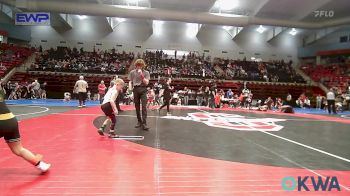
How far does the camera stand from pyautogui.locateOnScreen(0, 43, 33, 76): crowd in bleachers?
23745mm

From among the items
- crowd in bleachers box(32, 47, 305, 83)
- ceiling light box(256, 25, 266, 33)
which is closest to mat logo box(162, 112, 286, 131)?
crowd in bleachers box(32, 47, 305, 83)

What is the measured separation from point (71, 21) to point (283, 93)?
21.8 meters

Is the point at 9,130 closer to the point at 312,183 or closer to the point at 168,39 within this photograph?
the point at 312,183

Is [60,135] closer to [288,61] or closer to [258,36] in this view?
[258,36]

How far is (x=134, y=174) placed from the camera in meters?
3.17

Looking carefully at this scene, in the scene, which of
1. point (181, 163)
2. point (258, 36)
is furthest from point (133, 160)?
point (258, 36)

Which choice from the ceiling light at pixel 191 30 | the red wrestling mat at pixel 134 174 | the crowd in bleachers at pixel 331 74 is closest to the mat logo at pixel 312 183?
the red wrestling mat at pixel 134 174

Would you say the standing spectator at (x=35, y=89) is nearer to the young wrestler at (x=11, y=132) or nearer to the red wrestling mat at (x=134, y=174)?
the red wrestling mat at (x=134, y=174)

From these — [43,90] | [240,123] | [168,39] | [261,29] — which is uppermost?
[261,29]

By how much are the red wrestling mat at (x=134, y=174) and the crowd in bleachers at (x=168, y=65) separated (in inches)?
838

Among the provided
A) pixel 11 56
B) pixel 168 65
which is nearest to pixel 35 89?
pixel 11 56

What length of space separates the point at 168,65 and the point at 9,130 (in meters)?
25.5

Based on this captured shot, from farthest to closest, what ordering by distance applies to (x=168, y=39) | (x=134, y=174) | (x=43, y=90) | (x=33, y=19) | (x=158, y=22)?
1. (x=168, y=39)
2. (x=158, y=22)
3. (x=43, y=90)
4. (x=33, y=19)
5. (x=134, y=174)

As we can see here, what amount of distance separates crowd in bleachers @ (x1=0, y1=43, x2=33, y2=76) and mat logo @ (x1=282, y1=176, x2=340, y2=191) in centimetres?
2436
